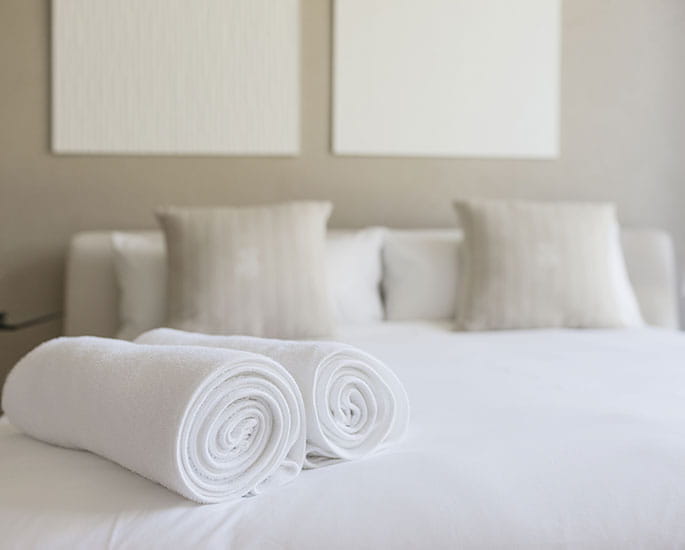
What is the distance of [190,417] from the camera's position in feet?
4.25

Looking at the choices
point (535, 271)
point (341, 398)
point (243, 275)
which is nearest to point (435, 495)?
point (341, 398)

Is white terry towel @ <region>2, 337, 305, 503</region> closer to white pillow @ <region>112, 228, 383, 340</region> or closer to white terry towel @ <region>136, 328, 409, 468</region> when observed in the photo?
white terry towel @ <region>136, 328, 409, 468</region>

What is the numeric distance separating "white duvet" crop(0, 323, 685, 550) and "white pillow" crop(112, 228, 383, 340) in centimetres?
120

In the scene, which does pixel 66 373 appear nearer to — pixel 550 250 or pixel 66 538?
pixel 66 538

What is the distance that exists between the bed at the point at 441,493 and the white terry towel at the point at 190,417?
0.04 meters

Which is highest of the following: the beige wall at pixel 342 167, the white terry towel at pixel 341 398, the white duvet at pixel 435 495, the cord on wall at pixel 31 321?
the beige wall at pixel 342 167

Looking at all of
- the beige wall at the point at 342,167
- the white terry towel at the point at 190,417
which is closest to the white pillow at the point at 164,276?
the beige wall at the point at 342,167

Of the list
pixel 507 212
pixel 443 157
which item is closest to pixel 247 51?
pixel 443 157

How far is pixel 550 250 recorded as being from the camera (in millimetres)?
3057

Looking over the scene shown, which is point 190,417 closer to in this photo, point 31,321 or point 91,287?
point 91,287

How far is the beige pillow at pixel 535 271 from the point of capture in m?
3.01

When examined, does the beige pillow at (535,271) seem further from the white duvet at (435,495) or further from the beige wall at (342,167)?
the white duvet at (435,495)

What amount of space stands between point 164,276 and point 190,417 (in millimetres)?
1718

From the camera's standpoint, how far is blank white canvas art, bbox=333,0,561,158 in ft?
11.4
